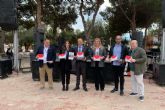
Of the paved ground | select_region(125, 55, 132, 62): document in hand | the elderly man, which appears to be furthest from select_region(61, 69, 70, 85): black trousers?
the elderly man

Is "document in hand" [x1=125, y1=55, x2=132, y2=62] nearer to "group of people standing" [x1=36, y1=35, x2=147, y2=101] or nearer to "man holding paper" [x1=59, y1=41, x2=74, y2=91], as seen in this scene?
"group of people standing" [x1=36, y1=35, x2=147, y2=101]

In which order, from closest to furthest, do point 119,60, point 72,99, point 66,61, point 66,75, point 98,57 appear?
point 72,99, point 119,60, point 98,57, point 66,61, point 66,75

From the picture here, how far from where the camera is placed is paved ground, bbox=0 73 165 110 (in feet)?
34.7

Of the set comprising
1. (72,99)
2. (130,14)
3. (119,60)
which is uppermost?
(130,14)

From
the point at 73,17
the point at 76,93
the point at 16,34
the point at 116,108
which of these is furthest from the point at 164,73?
the point at 73,17

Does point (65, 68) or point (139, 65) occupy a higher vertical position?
point (139, 65)

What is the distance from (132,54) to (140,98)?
137 cm

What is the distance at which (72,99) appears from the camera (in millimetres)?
11719

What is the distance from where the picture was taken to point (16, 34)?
2084cm

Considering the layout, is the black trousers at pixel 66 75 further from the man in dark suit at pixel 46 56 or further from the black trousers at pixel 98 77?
the black trousers at pixel 98 77

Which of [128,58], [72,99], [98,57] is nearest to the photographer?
[72,99]

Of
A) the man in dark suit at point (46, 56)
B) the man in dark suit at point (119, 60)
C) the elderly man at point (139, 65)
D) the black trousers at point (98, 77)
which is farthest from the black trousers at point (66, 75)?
the elderly man at point (139, 65)

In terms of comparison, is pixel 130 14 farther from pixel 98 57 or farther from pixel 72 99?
pixel 72 99

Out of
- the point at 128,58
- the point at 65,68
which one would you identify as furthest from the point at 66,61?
the point at 128,58
